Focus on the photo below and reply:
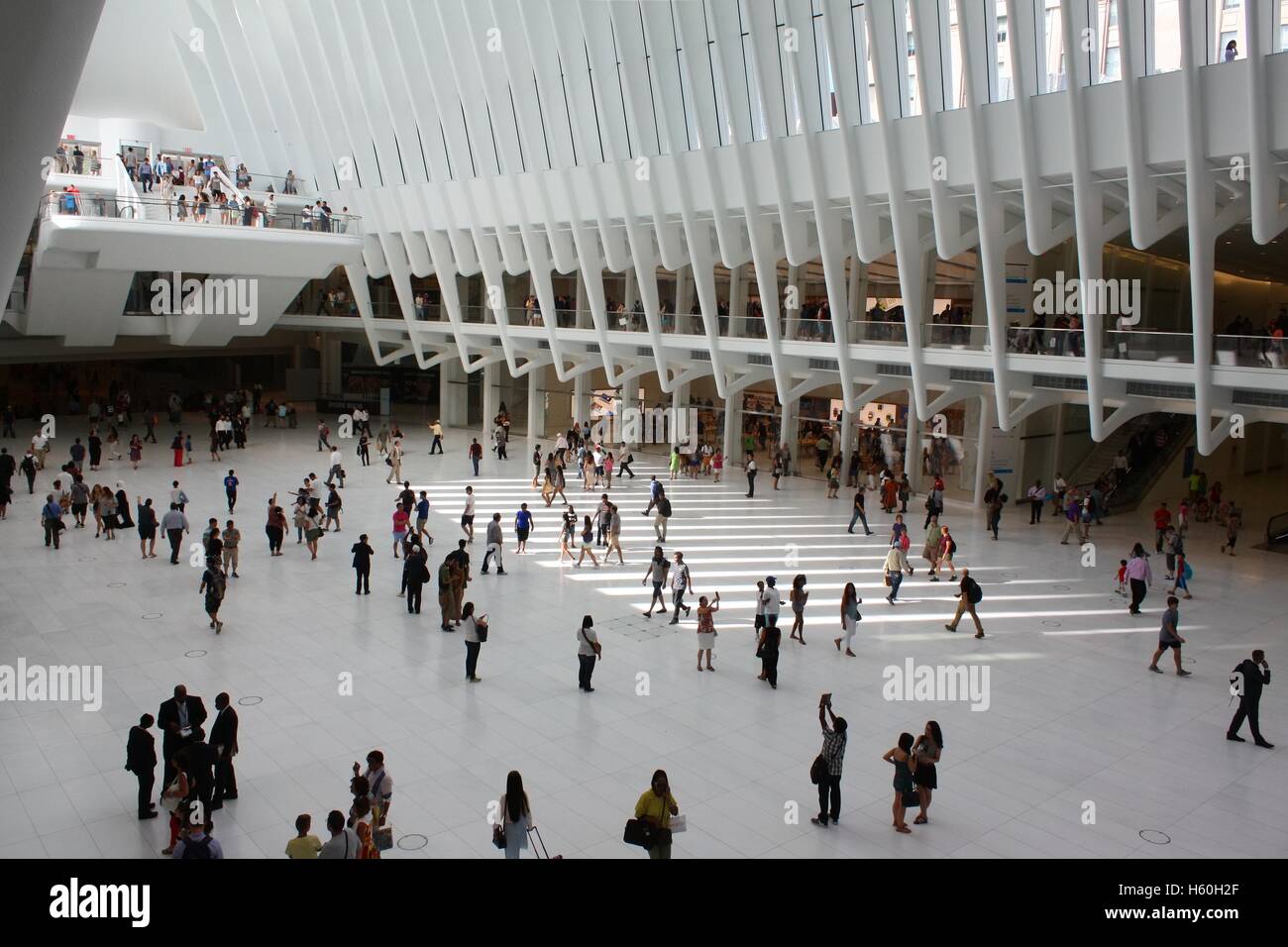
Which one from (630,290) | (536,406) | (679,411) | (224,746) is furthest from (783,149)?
(224,746)

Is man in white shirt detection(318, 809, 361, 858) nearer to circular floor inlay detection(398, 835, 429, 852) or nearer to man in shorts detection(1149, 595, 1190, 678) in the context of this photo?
circular floor inlay detection(398, 835, 429, 852)

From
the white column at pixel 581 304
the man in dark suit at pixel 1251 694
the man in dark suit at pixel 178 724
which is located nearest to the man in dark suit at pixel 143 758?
the man in dark suit at pixel 178 724

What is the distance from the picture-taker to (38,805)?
8.91 metres

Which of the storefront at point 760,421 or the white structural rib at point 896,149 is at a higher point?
the white structural rib at point 896,149

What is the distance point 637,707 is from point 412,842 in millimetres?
3627

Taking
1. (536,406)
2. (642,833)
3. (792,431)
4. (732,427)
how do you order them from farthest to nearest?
(536,406)
(732,427)
(792,431)
(642,833)

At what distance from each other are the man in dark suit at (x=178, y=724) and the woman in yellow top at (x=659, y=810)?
380 centimetres

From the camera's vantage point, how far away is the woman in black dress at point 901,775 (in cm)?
862

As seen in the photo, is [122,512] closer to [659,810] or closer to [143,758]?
[143,758]

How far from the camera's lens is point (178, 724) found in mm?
8750

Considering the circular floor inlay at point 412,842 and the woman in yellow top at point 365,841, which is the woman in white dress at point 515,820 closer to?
the woman in yellow top at point 365,841
